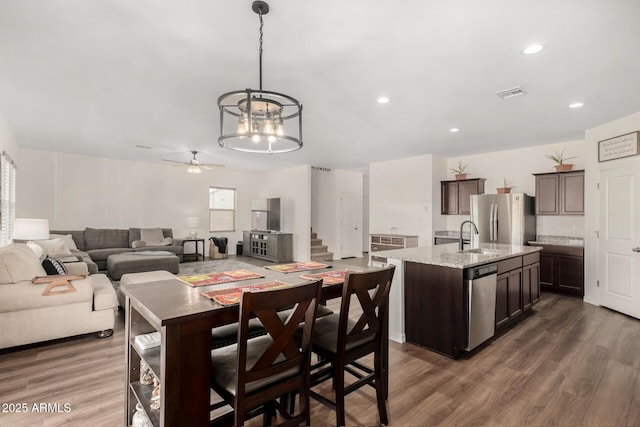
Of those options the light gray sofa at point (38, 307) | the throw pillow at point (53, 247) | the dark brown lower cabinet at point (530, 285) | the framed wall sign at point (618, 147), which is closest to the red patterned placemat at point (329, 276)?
the light gray sofa at point (38, 307)

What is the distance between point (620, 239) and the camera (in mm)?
4211

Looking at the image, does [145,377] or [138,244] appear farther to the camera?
[138,244]

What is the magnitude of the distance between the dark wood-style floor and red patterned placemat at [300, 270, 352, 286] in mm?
895

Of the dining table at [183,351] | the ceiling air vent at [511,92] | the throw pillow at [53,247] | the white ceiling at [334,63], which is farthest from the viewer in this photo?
the throw pillow at [53,247]

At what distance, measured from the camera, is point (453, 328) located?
2875mm

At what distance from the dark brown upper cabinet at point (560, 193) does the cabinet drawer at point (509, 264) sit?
235 cm

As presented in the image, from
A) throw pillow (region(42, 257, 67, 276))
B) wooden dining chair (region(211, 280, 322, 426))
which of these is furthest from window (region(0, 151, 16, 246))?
wooden dining chair (region(211, 280, 322, 426))

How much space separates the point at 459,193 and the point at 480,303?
4065 mm

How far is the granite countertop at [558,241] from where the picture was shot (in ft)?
17.0

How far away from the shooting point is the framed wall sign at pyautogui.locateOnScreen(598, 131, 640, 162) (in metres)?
4.00

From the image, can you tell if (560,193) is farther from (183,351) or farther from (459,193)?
(183,351)

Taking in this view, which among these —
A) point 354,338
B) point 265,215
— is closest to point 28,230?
point 354,338

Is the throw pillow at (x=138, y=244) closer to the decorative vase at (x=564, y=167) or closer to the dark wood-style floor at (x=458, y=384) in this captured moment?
the dark wood-style floor at (x=458, y=384)

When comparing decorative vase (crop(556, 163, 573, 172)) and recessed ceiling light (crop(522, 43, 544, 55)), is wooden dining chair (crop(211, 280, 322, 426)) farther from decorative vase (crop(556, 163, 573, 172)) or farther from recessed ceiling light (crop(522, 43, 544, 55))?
decorative vase (crop(556, 163, 573, 172))
